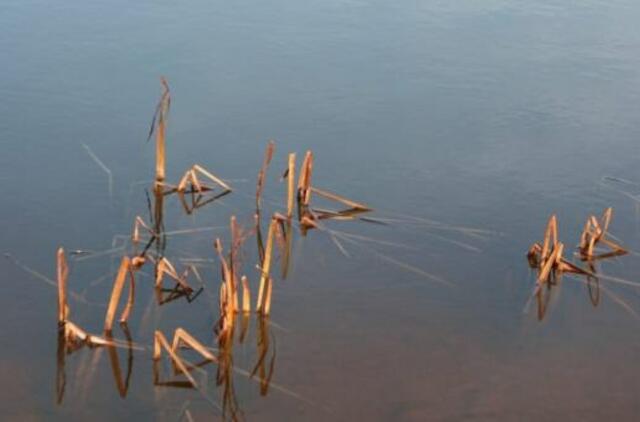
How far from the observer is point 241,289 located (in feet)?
23.7

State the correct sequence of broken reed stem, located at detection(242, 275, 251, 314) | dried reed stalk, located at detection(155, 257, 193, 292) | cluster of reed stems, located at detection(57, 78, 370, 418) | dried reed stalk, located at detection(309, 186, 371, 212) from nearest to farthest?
1. cluster of reed stems, located at detection(57, 78, 370, 418)
2. broken reed stem, located at detection(242, 275, 251, 314)
3. dried reed stalk, located at detection(155, 257, 193, 292)
4. dried reed stalk, located at detection(309, 186, 371, 212)

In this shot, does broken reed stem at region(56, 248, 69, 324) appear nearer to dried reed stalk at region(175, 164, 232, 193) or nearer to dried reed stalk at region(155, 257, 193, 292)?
dried reed stalk at region(155, 257, 193, 292)

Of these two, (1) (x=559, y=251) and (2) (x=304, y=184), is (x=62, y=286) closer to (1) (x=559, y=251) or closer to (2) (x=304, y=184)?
(2) (x=304, y=184)

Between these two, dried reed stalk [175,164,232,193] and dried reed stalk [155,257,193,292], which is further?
dried reed stalk [175,164,232,193]

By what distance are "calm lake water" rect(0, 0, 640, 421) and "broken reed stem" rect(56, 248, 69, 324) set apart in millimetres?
189

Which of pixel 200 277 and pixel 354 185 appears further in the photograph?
pixel 354 185

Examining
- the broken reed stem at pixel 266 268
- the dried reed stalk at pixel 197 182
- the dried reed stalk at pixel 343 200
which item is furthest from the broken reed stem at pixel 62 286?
the dried reed stalk at pixel 343 200

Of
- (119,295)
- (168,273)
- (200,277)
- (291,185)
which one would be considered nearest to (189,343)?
(119,295)

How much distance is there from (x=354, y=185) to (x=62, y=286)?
333 centimetres

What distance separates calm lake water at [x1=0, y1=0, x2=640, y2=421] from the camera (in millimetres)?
6426

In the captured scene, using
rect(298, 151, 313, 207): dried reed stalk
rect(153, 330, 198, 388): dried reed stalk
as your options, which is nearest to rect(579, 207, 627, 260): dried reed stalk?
rect(298, 151, 313, 207): dried reed stalk

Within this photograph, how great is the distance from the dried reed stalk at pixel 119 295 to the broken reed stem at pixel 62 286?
27 centimetres

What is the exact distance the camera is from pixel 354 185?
895 cm

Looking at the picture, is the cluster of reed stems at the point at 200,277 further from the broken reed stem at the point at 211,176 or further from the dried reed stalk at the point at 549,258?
the dried reed stalk at the point at 549,258
